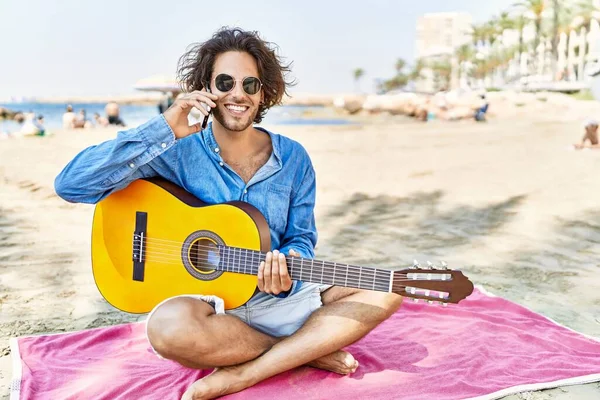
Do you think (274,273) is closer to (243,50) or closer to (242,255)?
(242,255)

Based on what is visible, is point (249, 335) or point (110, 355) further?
point (110, 355)

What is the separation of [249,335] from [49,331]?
1.75m

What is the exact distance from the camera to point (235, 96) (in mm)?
3051

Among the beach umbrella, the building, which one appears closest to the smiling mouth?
the beach umbrella

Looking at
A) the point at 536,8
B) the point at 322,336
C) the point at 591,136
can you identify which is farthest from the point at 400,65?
the point at 322,336

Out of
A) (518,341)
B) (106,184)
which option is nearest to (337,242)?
(518,341)

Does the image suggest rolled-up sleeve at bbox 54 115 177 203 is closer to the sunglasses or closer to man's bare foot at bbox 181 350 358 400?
the sunglasses

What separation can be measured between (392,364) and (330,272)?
3.21ft

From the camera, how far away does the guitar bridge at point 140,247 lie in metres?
2.98

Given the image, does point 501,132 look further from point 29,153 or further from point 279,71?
point 279,71

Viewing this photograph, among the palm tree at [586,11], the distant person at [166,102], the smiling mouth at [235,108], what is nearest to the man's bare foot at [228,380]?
the smiling mouth at [235,108]

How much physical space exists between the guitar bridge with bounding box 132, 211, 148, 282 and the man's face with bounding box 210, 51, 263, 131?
25.0 inches

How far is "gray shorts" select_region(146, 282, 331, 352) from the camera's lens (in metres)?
3.06

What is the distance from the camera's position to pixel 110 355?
3562 millimetres
